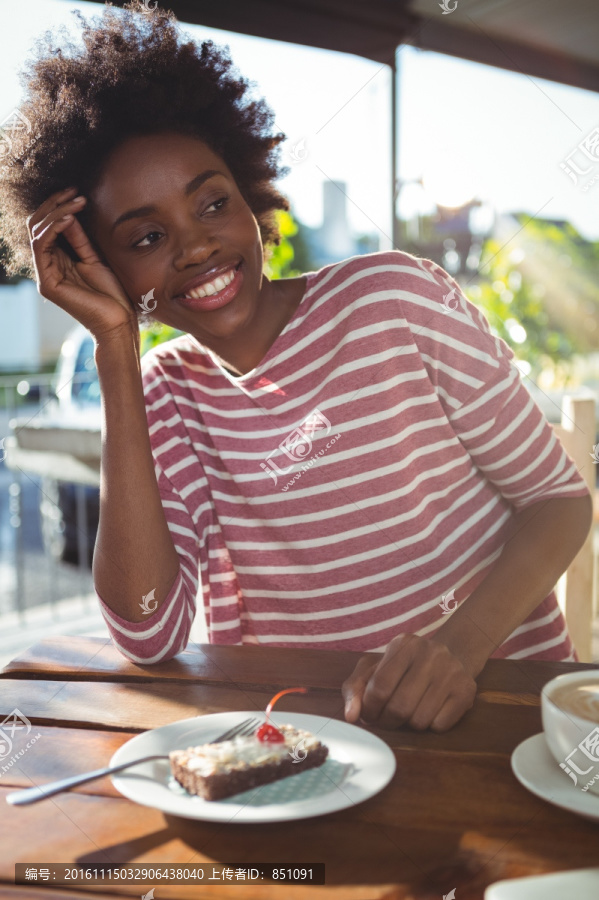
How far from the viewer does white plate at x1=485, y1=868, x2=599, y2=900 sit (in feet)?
1.42

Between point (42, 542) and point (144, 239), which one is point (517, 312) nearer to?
point (144, 239)

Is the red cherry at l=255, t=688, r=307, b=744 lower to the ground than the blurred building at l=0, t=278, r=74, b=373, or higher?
lower

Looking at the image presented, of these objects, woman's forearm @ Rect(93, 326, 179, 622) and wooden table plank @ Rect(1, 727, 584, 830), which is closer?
wooden table plank @ Rect(1, 727, 584, 830)

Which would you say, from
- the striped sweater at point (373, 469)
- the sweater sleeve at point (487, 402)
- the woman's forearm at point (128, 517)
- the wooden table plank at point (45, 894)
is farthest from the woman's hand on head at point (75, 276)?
the wooden table plank at point (45, 894)

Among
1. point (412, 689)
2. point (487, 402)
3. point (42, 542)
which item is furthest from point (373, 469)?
point (42, 542)

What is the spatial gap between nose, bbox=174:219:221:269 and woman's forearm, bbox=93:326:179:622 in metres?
0.18

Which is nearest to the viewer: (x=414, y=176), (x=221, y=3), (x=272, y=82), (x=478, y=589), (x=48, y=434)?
(x=478, y=589)

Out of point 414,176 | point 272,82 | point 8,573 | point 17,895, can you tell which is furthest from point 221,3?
point 8,573

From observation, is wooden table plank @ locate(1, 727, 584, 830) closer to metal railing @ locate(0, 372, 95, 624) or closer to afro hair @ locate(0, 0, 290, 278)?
afro hair @ locate(0, 0, 290, 278)

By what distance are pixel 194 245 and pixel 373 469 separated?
0.39 meters

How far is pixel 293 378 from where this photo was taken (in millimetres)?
1165

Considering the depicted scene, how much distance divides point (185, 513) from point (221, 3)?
139 cm

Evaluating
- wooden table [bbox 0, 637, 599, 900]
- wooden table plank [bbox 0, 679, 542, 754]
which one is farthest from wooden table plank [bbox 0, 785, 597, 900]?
wooden table plank [bbox 0, 679, 542, 754]

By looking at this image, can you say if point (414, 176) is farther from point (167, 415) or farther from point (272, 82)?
point (167, 415)
